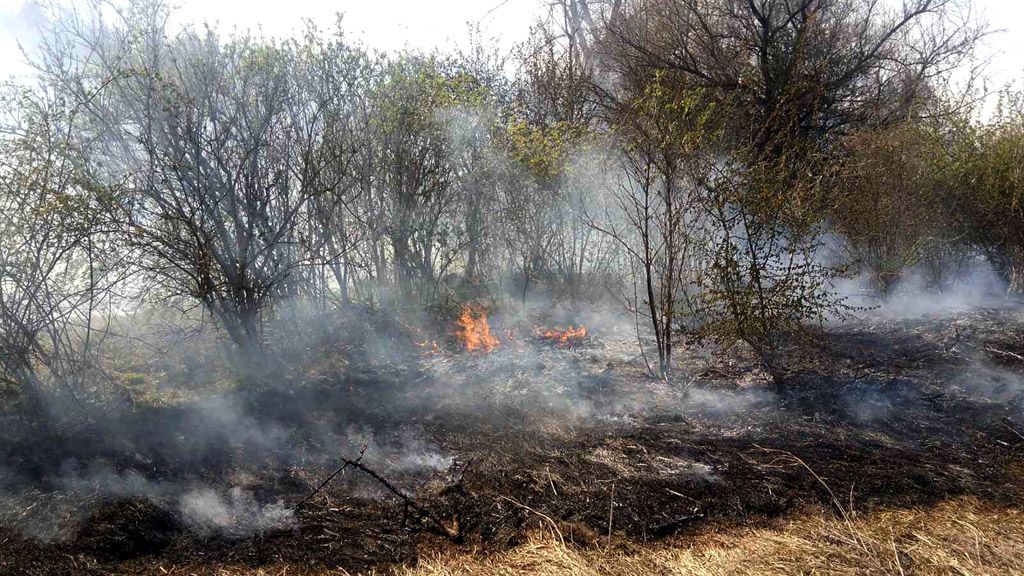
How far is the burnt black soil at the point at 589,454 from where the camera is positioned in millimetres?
3498

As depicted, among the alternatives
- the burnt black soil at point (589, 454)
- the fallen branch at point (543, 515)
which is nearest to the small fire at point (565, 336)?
the burnt black soil at point (589, 454)

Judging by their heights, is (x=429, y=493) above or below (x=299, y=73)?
below

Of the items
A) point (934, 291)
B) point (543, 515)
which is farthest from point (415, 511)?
point (934, 291)

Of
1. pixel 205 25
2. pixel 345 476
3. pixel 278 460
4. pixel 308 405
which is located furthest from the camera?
pixel 205 25

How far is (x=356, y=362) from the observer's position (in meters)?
7.27

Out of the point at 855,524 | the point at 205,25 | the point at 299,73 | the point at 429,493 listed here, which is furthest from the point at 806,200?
the point at 205,25

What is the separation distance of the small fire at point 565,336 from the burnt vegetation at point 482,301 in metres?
0.04

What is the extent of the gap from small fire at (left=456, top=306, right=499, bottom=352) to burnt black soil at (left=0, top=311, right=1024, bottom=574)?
39.4 inches

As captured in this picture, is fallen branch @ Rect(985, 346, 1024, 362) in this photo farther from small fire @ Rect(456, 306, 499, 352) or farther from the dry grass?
small fire @ Rect(456, 306, 499, 352)

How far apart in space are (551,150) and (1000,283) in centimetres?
691

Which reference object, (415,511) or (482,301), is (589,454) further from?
(482,301)

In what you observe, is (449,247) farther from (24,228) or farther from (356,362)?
(24,228)

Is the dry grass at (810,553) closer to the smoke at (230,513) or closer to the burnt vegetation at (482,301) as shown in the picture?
the burnt vegetation at (482,301)

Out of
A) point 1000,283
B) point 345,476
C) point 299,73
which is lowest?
point 345,476
